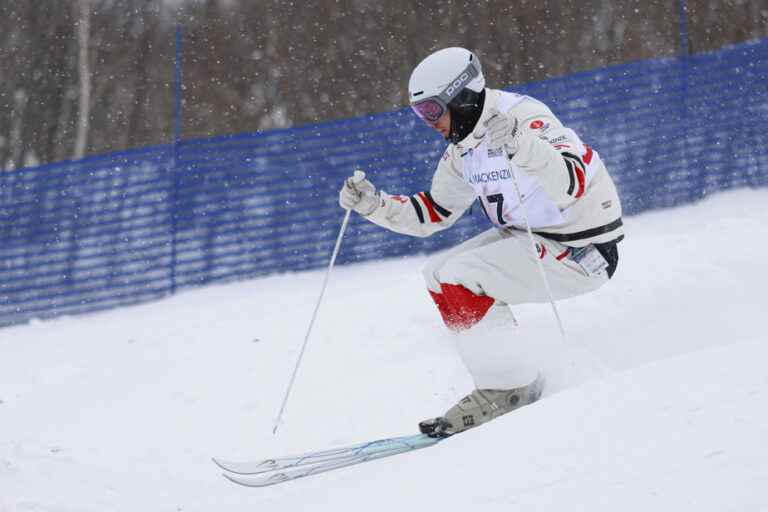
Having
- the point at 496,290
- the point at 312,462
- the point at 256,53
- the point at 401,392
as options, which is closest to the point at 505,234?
the point at 496,290

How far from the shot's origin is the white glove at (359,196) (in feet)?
17.0

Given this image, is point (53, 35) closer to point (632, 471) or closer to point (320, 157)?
point (320, 157)

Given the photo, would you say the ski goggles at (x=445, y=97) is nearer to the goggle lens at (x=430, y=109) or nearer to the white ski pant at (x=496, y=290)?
the goggle lens at (x=430, y=109)

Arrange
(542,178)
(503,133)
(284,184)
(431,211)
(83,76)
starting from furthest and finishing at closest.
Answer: (83,76) < (284,184) < (431,211) < (542,178) < (503,133)

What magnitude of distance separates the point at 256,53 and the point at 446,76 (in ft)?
16.8

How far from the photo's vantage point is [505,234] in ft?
17.1

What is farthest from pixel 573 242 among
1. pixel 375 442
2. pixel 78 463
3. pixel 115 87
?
pixel 115 87

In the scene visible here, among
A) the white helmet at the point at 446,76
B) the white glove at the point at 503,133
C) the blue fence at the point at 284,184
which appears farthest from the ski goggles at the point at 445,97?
the blue fence at the point at 284,184

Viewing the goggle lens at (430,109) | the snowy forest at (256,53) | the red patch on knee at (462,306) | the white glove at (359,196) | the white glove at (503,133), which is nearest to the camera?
the white glove at (503,133)

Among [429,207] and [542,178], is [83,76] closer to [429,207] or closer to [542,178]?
[429,207]

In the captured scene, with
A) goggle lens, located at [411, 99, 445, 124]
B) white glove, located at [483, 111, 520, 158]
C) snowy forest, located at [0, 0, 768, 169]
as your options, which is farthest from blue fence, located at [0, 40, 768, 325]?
white glove, located at [483, 111, 520, 158]

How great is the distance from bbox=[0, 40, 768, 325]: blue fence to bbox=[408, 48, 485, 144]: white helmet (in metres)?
4.08

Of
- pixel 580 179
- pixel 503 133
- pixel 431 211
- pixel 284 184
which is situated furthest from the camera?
pixel 284 184

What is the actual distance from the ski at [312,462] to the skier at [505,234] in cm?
18
